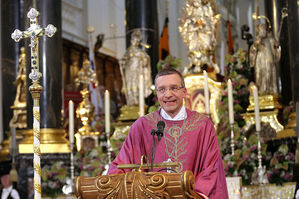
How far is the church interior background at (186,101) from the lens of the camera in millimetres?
7012

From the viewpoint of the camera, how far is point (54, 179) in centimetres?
748

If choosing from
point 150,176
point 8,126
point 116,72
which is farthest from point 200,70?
point 116,72

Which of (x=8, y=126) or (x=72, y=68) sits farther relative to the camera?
(x=72, y=68)

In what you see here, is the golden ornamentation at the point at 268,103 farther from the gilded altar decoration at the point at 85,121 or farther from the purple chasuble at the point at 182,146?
the purple chasuble at the point at 182,146

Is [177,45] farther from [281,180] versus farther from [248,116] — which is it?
[281,180]

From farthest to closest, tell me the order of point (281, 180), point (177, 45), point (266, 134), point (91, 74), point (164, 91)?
point (177, 45) → point (91, 74) → point (266, 134) → point (281, 180) → point (164, 91)

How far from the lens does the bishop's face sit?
426 cm

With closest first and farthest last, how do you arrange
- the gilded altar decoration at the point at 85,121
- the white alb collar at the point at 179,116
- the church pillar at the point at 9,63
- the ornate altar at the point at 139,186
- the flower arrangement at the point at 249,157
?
the ornate altar at the point at 139,186 < the white alb collar at the point at 179,116 < the flower arrangement at the point at 249,157 < the gilded altar decoration at the point at 85,121 < the church pillar at the point at 9,63

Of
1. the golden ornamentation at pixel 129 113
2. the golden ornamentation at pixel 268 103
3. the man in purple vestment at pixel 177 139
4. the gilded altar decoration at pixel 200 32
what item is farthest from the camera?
the golden ornamentation at pixel 129 113

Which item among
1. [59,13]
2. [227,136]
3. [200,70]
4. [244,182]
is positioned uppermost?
[59,13]

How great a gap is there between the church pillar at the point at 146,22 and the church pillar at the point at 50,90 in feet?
5.89

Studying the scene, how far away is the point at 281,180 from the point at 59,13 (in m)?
4.08

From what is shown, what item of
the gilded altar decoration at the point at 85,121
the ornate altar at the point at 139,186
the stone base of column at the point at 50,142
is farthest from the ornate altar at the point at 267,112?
the ornate altar at the point at 139,186

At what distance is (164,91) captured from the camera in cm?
428
